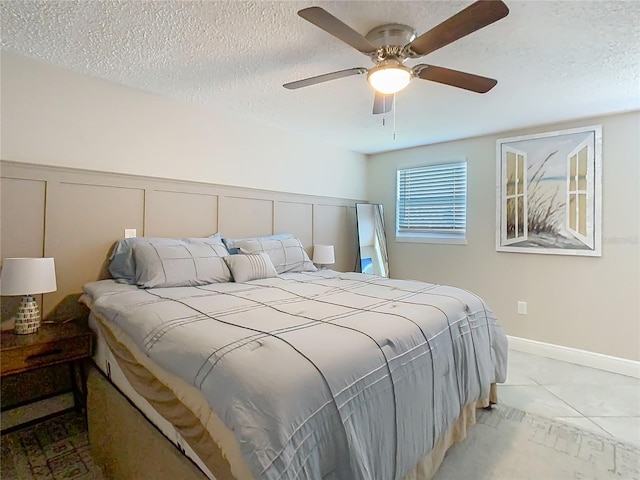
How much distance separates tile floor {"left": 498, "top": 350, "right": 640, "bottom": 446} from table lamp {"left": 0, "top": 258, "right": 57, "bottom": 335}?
10.5ft

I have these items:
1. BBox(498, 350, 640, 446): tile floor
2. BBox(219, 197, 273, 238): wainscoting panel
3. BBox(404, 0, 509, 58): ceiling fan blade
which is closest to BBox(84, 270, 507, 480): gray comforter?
BBox(498, 350, 640, 446): tile floor

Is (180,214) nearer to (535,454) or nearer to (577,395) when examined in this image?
(535,454)

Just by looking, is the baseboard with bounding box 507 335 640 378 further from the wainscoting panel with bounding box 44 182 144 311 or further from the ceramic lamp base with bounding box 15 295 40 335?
the ceramic lamp base with bounding box 15 295 40 335

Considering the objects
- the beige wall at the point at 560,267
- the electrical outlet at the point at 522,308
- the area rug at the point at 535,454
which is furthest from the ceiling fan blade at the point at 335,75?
the electrical outlet at the point at 522,308

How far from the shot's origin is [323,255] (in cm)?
397

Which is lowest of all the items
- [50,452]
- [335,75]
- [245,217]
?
[50,452]

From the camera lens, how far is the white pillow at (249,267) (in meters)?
2.65

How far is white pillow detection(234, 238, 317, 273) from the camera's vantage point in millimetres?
3072

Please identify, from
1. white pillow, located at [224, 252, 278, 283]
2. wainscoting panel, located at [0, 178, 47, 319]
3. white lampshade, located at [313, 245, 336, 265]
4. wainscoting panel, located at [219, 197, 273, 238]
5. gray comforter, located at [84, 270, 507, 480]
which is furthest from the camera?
white lampshade, located at [313, 245, 336, 265]

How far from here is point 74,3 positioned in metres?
1.66

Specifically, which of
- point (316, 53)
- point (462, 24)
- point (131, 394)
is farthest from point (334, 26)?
point (131, 394)

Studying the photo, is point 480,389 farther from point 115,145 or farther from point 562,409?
point 115,145

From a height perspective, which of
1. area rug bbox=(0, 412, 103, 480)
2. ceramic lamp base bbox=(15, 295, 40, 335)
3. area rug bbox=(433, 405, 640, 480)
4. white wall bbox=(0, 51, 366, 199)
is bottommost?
area rug bbox=(0, 412, 103, 480)

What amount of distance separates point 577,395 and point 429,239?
87.2 inches
